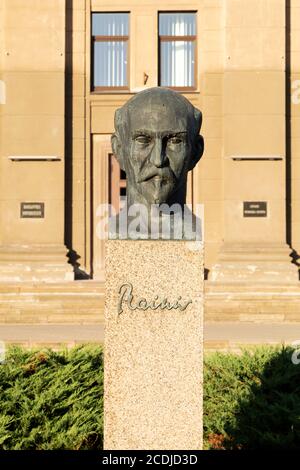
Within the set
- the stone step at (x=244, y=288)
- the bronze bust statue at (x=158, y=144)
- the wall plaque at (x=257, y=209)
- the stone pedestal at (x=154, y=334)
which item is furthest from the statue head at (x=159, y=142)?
the wall plaque at (x=257, y=209)

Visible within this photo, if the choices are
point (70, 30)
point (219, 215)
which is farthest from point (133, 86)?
point (219, 215)

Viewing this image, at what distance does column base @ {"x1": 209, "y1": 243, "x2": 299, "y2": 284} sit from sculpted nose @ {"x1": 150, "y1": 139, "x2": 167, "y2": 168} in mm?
15788

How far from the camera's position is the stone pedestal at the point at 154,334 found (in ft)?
24.1

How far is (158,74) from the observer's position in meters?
25.3

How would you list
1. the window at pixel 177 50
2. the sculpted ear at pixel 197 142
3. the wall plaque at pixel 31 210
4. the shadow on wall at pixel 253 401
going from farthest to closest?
the window at pixel 177 50
the wall plaque at pixel 31 210
the shadow on wall at pixel 253 401
the sculpted ear at pixel 197 142

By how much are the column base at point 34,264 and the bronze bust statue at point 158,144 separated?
16.1 metres

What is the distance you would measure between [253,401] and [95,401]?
1.74m

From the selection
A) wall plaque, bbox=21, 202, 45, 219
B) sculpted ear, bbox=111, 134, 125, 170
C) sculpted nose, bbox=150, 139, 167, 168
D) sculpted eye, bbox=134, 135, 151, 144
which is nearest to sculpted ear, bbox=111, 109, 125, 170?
sculpted ear, bbox=111, 134, 125, 170

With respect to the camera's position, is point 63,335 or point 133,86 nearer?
point 63,335

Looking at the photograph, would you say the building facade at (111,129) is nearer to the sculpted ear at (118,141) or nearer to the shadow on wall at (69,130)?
the shadow on wall at (69,130)

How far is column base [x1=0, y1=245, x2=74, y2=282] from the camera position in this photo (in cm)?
2359
